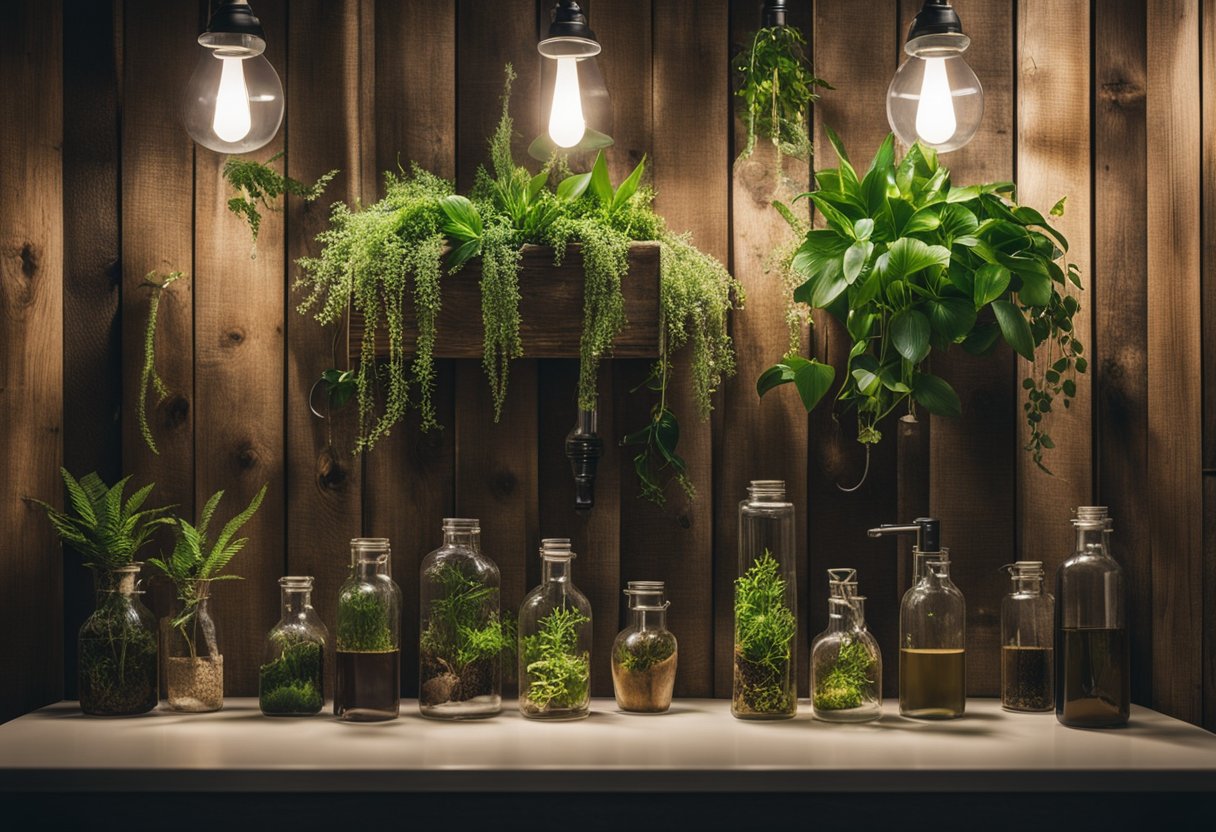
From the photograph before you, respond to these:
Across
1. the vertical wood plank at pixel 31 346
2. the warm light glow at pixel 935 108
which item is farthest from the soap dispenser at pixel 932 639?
the vertical wood plank at pixel 31 346

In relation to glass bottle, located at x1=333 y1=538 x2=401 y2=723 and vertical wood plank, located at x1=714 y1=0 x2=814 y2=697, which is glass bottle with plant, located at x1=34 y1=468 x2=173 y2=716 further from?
vertical wood plank, located at x1=714 y1=0 x2=814 y2=697

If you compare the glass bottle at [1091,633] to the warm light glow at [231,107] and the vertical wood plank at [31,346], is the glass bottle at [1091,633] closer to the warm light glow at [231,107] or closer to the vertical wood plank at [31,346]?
the warm light glow at [231,107]

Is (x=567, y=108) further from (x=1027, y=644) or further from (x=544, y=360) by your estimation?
(x=1027, y=644)

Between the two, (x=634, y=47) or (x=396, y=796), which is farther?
(x=634, y=47)

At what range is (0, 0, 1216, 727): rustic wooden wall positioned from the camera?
2098 millimetres

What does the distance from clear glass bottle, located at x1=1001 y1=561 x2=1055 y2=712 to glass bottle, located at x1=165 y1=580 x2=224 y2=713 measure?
4.38 ft

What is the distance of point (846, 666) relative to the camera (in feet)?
6.18

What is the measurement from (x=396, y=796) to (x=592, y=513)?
2.20ft

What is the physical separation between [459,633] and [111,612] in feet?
1.90

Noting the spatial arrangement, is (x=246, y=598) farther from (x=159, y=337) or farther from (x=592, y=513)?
(x=592, y=513)

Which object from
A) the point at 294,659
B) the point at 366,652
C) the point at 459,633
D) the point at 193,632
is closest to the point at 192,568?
the point at 193,632

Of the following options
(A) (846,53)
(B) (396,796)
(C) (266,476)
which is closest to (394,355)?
(C) (266,476)

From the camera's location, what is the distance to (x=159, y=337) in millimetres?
2129

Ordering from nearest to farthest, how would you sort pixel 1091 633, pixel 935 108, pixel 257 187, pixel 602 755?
1. pixel 602 755
2. pixel 1091 633
3. pixel 935 108
4. pixel 257 187
